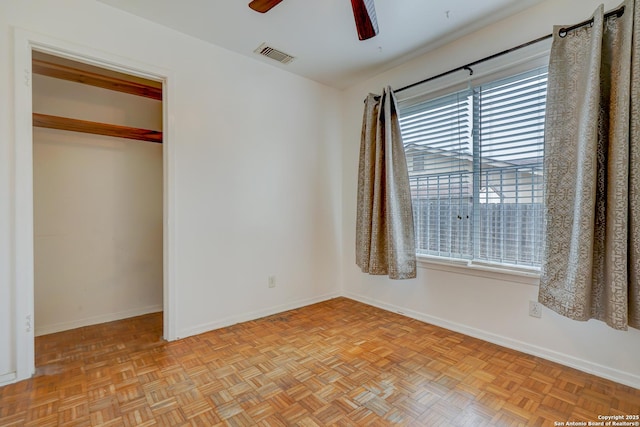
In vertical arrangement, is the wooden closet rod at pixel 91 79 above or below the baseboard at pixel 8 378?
above

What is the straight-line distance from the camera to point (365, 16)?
66.9 inches

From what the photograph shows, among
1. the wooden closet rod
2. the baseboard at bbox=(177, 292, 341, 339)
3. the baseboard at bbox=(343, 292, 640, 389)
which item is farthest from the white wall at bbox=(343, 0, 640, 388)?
the wooden closet rod

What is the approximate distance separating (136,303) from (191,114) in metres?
1.97

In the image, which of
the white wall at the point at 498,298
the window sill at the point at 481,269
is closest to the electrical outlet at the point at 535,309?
the white wall at the point at 498,298

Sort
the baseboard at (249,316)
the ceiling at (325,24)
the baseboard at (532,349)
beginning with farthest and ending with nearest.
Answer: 1. the baseboard at (249,316)
2. the ceiling at (325,24)
3. the baseboard at (532,349)

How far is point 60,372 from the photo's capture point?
78.4 inches

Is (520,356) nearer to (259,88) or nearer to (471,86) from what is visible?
(471,86)

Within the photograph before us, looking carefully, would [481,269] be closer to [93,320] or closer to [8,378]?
[8,378]

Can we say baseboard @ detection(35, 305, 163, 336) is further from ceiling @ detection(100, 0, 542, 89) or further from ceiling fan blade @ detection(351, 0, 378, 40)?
ceiling fan blade @ detection(351, 0, 378, 40)

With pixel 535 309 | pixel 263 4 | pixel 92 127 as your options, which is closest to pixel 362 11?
pixel 263 4

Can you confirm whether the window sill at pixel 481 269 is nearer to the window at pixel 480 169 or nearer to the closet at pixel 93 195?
the window at pixel 480 169

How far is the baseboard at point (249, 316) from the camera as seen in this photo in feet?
8.57

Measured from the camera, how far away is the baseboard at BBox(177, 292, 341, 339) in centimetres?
261

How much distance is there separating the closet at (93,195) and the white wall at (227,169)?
0.50m
